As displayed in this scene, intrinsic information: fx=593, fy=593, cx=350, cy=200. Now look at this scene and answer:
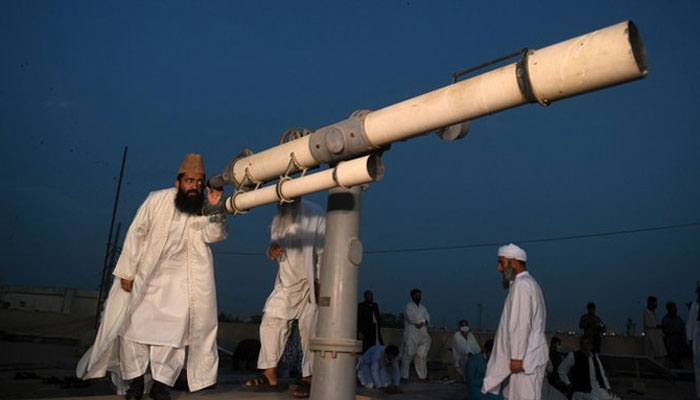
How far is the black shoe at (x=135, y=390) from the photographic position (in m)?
4.76

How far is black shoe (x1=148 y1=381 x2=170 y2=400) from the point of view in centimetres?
477

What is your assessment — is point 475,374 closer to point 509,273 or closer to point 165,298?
point 509,273

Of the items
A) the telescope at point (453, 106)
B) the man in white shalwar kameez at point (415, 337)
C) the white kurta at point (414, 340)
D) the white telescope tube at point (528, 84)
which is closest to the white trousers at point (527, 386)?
the telescope at point (453, 106)

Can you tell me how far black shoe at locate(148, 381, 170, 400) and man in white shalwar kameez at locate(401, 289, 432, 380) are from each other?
7.59 m

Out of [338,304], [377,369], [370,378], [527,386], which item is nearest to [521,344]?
[527,386]

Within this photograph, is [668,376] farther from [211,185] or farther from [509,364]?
[211,185]

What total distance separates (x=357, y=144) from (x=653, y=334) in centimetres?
1207

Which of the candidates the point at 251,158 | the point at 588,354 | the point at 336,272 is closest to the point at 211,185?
the point at 251,158

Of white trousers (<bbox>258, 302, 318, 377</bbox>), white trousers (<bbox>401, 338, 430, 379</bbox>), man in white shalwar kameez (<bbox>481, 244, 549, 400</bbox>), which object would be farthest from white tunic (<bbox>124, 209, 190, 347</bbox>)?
white trousers (<bbox>401, 338, 430, 379</bbox>)

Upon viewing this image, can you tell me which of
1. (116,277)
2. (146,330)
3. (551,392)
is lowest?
(551,392)

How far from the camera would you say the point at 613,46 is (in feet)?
8.70

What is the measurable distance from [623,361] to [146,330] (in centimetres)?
1001

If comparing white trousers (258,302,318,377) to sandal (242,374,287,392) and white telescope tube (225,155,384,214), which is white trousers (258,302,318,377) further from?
white telescope tube (225,155,384,214)

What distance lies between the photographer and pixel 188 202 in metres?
5.24
